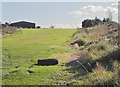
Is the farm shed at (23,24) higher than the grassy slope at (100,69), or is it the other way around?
the grassy slope at (100,69)

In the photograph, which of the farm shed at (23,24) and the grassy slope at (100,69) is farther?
the farm shed at (23,24)

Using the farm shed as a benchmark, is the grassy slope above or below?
above

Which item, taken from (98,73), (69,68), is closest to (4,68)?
(69,68)

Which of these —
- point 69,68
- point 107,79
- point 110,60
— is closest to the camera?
point 107,79

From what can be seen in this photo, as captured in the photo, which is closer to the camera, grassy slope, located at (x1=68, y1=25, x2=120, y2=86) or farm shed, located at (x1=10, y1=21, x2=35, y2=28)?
grassy slope, located at (x1=68, y1=25, x2=120, y2=86)

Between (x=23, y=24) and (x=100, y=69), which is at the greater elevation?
(x=100, y=69)

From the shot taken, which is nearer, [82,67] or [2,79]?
[2,79]

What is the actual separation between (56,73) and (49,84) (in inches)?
104

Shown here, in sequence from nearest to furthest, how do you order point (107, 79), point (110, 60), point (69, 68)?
point (107, 79)
point (110, 60)
point (69, 68)

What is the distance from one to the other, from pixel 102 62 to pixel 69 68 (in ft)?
5.34

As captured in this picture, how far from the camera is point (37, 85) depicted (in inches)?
478

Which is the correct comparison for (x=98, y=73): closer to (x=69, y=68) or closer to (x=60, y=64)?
(x=69, y=68)

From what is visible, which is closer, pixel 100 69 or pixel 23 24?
pixel 100 69

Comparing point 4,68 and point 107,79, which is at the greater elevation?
point 107,79
